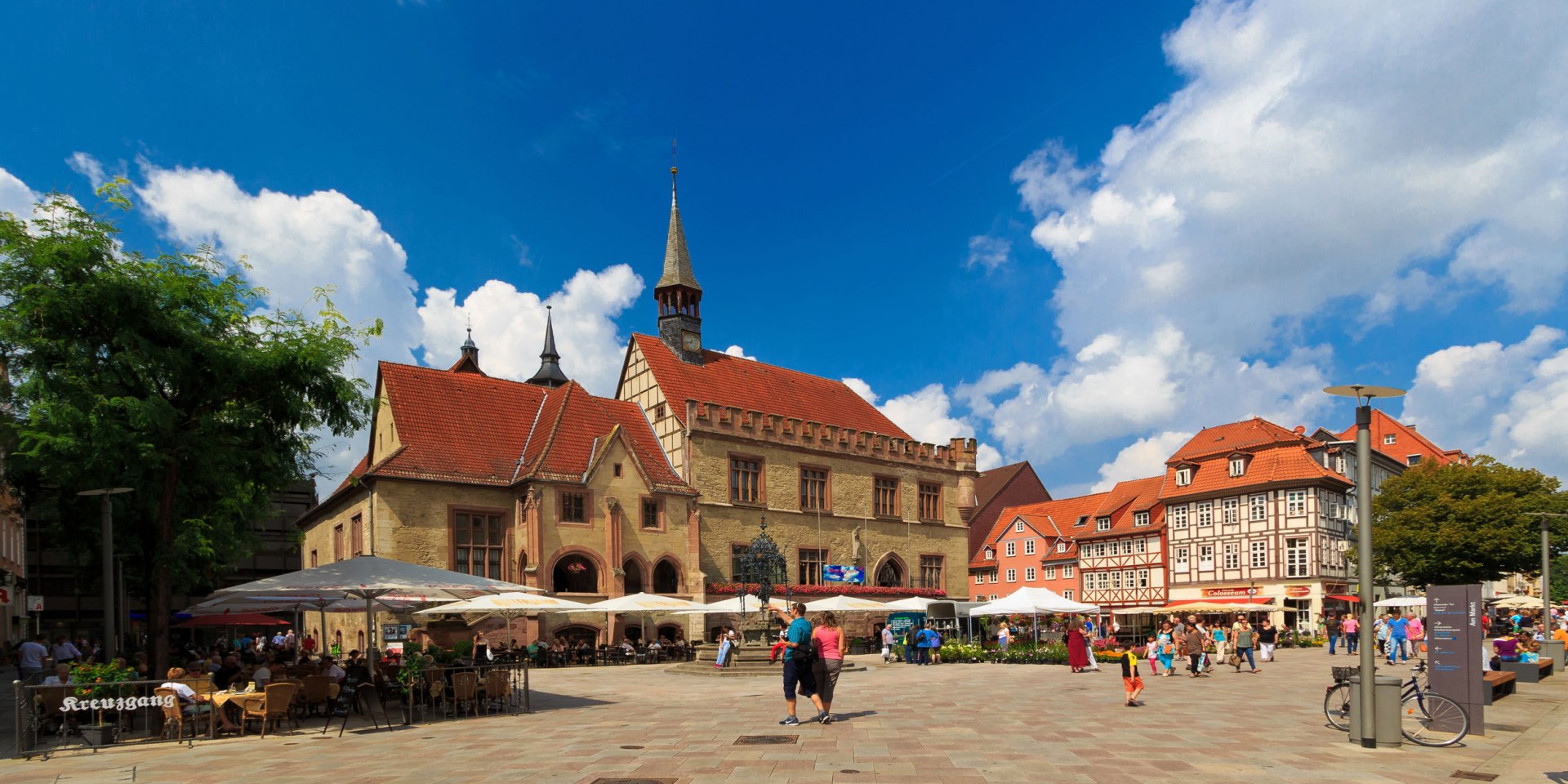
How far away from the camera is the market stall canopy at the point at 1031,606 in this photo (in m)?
33.5

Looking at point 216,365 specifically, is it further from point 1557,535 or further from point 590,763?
point 1557,535

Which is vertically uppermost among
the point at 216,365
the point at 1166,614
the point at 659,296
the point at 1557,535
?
the point at 659,296

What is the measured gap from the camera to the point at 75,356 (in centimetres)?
1880

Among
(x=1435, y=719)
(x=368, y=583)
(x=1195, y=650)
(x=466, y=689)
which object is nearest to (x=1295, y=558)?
(x=1195, y=650)

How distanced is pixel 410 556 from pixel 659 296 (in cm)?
1959

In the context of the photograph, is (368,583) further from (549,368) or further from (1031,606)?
(549,368)

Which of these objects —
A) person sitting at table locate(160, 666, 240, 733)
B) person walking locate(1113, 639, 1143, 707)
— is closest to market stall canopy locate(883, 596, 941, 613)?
person walking locate(1113, 639, 1143, 707)

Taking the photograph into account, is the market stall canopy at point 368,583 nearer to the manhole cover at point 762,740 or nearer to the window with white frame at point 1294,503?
the manhole cover at point 762,740

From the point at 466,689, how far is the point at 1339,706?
520 inches

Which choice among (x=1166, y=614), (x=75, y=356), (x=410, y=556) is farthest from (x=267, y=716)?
(x=1166, y=614)

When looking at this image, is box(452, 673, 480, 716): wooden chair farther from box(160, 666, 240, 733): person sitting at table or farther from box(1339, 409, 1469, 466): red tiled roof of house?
box(1339, 409, 1469, 466): red tiled roof of house

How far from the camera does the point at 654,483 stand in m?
43.2

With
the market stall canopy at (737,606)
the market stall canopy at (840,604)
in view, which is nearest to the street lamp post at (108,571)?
the market stall canopy at (737,606)

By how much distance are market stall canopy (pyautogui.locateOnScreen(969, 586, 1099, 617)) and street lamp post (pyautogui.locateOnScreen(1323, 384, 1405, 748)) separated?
66.2 ft
